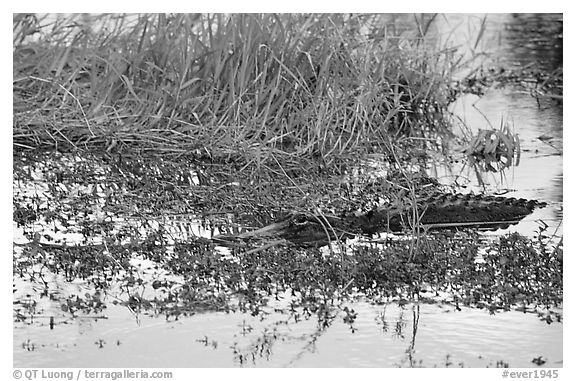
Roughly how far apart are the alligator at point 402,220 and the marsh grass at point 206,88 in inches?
47.7

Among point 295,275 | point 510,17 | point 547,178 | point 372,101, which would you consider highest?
point 510,17

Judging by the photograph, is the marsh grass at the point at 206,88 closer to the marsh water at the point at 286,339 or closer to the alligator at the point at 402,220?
the alligator at the point at 402,220

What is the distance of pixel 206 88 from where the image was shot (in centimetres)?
747

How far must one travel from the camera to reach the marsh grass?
7164mm

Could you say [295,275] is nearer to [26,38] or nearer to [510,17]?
[26,38]

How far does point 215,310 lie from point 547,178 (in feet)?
9.84

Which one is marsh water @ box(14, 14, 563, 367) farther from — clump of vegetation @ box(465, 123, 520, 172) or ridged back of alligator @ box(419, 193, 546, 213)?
clump of vegetation @ box(465, 123, 520, 172)

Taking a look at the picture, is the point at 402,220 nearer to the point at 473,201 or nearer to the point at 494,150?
the point at 473,201

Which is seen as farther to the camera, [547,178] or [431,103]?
[431,103]

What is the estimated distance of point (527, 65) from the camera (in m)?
10.2

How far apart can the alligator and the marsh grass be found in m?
1.21

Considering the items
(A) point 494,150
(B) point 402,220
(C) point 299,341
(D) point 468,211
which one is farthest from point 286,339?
(A) point 494,150
